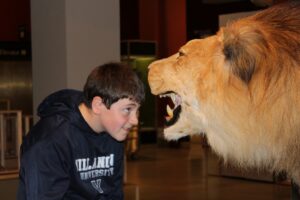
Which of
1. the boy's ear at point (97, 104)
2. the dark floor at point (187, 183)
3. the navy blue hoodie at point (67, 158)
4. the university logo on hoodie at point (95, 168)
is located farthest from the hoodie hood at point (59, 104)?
the dark floor at point (187, 183)

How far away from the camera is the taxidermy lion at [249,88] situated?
189 cm

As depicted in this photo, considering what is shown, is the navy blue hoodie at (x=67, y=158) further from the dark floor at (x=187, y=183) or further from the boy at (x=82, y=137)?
the dark floor at (x=187, y=183)

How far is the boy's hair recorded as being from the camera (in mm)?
2254

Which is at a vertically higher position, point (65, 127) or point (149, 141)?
point (65, 127)

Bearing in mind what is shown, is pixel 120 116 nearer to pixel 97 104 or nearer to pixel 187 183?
pixel 97 104

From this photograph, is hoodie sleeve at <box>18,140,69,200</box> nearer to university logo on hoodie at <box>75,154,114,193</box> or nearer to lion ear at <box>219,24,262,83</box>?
university logo on hoodie at <box>75,154,114,193</box>

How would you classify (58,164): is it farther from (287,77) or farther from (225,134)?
(287,77)

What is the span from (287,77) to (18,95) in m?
13.3

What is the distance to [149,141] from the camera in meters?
15.2

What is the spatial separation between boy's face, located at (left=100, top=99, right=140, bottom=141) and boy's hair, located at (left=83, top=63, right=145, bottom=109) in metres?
0.02

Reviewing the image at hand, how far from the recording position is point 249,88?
2016 mm

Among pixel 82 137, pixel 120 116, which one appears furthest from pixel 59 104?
pixel 120 116

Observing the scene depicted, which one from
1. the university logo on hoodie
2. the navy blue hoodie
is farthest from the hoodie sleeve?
the university logo on hoodie

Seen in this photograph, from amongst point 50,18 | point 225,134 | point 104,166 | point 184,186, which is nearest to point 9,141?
point 50,18
